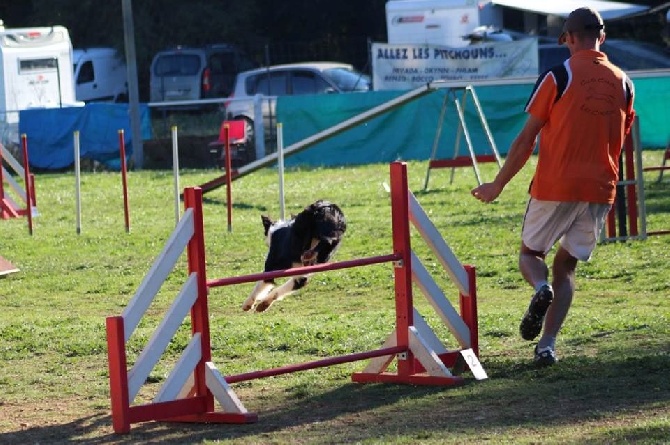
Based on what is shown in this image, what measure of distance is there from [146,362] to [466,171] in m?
16.1

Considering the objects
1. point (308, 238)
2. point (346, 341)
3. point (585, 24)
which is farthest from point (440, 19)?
point (585, 24)

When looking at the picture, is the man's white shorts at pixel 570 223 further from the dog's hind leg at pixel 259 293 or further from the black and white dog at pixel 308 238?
the dog's hind leg at pixel 259 293

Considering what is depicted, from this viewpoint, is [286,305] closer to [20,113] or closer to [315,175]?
[315,175]

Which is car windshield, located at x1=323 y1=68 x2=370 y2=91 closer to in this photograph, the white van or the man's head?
the white van

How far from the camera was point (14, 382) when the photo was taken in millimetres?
7723

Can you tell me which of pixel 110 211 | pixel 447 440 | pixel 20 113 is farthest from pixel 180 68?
pixel 447 440

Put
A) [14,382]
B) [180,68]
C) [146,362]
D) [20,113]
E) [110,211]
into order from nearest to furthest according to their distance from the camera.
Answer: [146,362] < [14,382] < [110,211] < [20,113] < [180,68]

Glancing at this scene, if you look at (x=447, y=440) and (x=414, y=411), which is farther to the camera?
(x=414, y=411)

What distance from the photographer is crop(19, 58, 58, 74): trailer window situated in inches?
1099

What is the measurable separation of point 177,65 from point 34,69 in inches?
284

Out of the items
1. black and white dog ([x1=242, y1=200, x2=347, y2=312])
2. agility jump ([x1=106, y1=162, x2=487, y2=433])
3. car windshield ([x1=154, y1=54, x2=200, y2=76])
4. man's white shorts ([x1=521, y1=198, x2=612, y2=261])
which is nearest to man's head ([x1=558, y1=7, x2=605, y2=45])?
man's white shorts ([x1=521, y1=198, x2=612, y2=261])

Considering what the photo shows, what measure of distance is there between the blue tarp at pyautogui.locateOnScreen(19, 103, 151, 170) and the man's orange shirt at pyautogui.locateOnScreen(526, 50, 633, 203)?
796 inches

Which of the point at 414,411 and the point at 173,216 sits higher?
the point at 414,411

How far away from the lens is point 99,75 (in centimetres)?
3634
